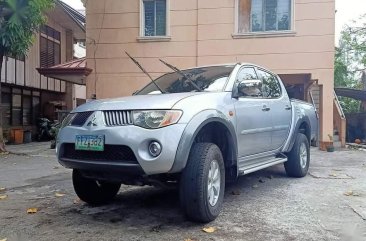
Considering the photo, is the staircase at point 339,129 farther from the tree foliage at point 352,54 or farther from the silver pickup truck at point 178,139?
the tree foliage at point 352,54

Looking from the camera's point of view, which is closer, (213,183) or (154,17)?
(213,183)

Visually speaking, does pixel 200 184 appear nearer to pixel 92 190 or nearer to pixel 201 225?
pixel 201 225

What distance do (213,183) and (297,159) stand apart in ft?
9.27

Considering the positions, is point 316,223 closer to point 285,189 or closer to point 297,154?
point 285,189

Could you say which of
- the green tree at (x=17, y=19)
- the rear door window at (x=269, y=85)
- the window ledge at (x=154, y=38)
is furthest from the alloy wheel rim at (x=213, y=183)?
the green tree at (x=17, y=19)

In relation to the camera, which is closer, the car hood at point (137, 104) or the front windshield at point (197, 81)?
the car hood at point (137, 104)

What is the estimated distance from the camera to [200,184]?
139 inches

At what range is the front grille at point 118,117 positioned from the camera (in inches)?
140

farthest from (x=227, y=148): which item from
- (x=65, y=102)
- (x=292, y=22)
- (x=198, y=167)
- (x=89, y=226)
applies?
(x=65, y=102)

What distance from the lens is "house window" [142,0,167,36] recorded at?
37.3 ft

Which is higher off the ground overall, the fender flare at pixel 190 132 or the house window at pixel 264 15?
the house window at pixel 264 15

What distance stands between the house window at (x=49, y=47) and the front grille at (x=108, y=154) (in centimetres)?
1558

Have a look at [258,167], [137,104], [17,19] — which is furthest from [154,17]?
[137,104]

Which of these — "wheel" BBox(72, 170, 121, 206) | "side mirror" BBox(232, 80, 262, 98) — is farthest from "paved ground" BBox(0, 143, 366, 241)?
"side mirror" BBox(232, 80, 262, 98)
